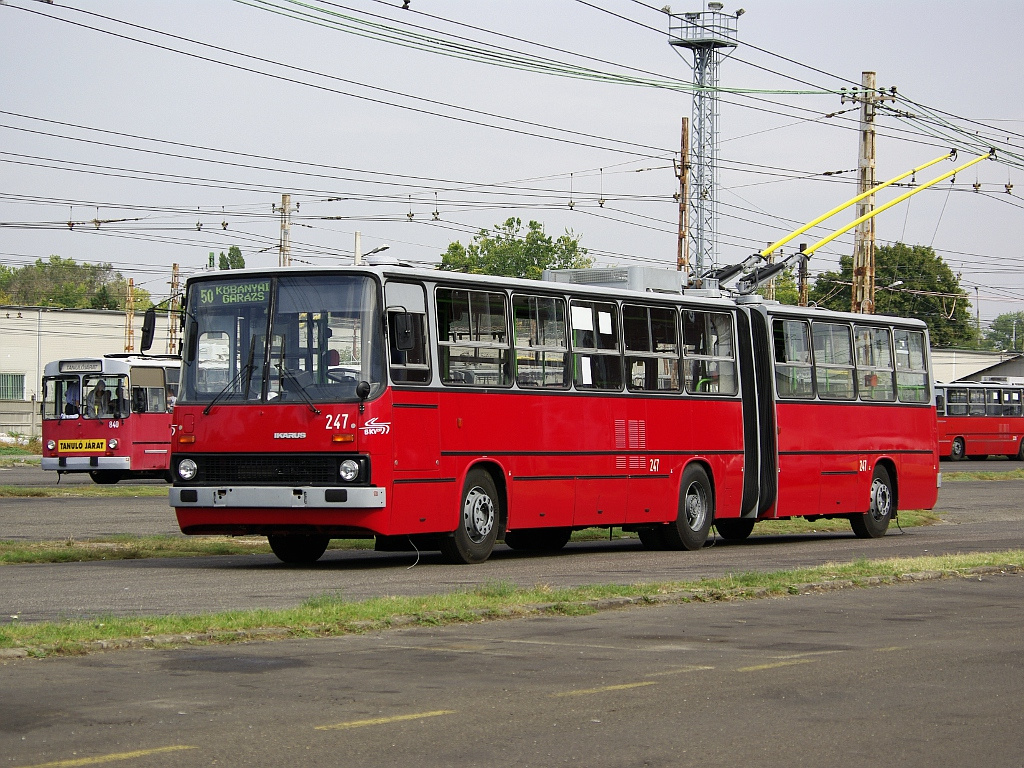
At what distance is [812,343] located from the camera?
77.7 feet

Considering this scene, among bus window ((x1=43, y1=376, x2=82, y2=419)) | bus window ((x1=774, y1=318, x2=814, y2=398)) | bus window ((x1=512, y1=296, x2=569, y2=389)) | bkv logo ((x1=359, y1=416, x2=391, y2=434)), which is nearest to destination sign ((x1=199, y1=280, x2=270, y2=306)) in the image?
bkv logo ((x1=359, y1=416, x2=391, y2=434))

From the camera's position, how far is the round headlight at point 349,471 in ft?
53.1

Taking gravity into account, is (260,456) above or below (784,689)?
above

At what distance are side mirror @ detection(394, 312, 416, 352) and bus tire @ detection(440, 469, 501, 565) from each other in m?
1.92

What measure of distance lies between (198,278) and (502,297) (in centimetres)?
334

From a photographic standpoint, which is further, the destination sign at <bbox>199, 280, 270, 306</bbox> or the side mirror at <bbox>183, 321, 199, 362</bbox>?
the side mirror at <bbox>183, 321, 199, 362</bbox>

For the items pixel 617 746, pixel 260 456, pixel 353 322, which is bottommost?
pixel 617 746

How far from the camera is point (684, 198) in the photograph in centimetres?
4766

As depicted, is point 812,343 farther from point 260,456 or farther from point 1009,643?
point 1009,643

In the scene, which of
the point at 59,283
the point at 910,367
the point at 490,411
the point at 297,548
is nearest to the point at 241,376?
the point at 297,548

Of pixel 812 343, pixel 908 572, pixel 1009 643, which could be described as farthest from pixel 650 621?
pixel 812 343

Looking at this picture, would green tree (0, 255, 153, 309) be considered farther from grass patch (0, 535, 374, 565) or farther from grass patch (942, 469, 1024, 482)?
grass patch (0, 535, 374, 565)

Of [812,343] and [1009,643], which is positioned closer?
[1009,643]

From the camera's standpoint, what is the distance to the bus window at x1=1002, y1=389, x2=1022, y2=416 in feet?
217
